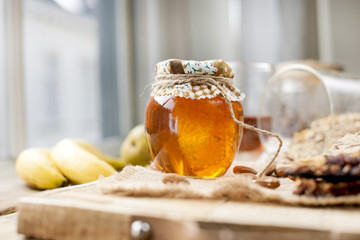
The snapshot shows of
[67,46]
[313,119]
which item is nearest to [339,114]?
[313,119]

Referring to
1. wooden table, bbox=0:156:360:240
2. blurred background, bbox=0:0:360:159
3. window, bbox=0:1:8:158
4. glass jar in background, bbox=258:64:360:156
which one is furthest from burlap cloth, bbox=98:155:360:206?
blurred background, bbox=0:0:360:159

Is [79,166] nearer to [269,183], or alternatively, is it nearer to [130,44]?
[269,183]

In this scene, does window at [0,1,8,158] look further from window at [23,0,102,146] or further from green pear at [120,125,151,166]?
green pear at [120,125,151,166]

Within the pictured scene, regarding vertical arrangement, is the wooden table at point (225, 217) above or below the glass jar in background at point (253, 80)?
below

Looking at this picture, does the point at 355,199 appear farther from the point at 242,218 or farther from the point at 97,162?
the point at 97,162

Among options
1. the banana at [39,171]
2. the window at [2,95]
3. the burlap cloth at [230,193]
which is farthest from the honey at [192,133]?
the window at [2,95]

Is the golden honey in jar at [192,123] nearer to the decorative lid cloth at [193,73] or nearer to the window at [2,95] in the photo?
the decorative lid cloth at [193,73]
